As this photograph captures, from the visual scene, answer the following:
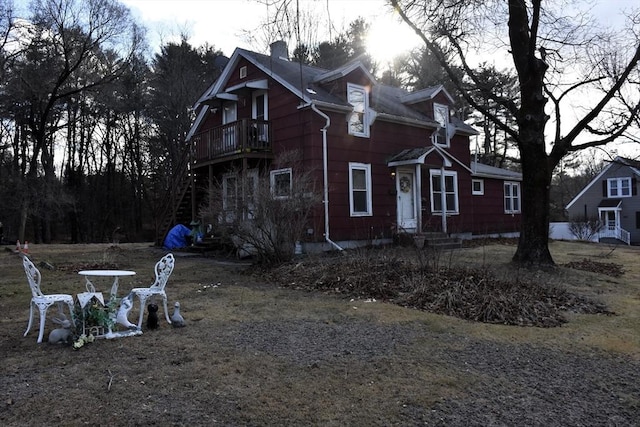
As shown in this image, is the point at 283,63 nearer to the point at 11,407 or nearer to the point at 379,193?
the point at 379,193

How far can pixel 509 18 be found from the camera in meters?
11.8

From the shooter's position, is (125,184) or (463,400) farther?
(125,184)

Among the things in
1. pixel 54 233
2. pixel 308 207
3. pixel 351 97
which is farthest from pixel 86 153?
pixel 308 207

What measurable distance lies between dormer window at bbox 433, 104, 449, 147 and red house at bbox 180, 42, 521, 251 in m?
0.04

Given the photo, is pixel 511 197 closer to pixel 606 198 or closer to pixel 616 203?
pixel 616 203

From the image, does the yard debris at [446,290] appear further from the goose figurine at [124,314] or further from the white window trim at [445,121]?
the white window trim at [445,121]

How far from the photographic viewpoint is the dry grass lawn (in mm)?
3332

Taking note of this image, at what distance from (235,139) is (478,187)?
1150cm

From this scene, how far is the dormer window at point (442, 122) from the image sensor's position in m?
18.9

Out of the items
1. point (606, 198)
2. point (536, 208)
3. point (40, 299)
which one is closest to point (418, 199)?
point (536, 208)

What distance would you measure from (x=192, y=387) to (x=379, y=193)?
42.1 ft

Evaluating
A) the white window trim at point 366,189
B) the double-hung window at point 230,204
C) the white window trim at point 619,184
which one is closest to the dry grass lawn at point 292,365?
the double-hung window at point 230,204

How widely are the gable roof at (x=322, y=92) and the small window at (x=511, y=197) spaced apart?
4.27m

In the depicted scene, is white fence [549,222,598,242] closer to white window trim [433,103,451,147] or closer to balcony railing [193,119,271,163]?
A: white window trim [433,103,451,147]
